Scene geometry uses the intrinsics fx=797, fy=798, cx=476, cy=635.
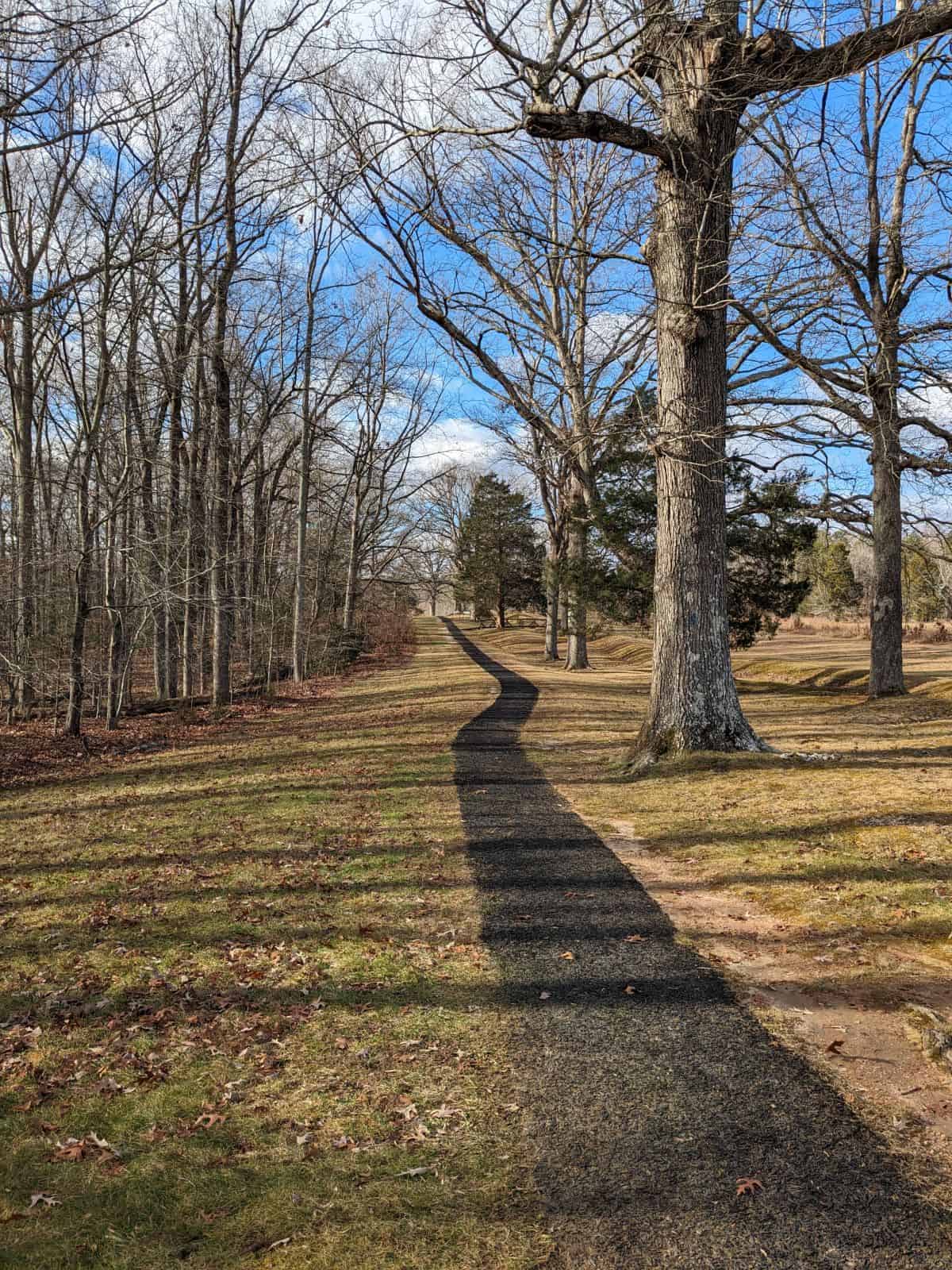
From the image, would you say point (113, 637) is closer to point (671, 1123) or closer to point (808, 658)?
point (671, 1123)

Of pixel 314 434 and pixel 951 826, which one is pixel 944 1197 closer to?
pixel 951 826

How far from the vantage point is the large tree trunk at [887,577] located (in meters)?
14.8

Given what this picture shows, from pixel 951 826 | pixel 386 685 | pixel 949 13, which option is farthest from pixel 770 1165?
pixel 386 685

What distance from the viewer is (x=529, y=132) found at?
798cm

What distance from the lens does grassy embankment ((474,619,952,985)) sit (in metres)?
4.70

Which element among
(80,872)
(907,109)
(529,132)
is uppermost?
(907,109)

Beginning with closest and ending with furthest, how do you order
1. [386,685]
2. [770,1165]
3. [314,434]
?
[770,1165], [386,685], [314,434]

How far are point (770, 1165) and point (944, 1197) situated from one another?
0.53 meters

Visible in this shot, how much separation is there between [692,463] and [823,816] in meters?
4.03

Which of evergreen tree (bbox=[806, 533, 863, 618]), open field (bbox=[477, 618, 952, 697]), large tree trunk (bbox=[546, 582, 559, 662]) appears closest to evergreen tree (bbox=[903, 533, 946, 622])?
evergreen tree (bbox=[806, 533, 863, 618])

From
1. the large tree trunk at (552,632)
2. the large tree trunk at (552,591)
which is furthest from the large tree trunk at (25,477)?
the large tree trunk at (552,632)

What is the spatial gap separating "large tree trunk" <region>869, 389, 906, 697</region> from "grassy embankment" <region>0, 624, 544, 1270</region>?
10.7 metres

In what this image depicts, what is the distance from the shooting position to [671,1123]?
2.99 m

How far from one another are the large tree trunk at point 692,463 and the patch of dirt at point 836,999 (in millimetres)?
3752
